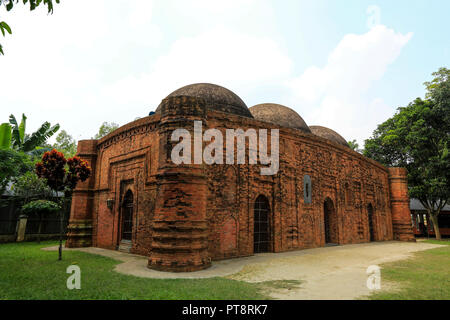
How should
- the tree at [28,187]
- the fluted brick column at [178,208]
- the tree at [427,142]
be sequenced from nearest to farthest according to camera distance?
1. the fluted brick column at [178,208]
2. the tree at [28,187]
3. the tree at [427,142]

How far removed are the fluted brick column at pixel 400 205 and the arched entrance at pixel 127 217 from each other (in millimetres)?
17862

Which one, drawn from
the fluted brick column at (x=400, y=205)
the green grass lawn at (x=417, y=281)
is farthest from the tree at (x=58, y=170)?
the fluted brick column at (x=400, y=205)

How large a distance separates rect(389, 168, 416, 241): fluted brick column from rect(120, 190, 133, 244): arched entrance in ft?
58.6

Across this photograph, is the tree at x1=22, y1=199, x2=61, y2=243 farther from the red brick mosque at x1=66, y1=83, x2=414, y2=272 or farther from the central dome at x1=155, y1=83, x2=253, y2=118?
the central dome at x1=155, y1=83, x2=253, y2=118

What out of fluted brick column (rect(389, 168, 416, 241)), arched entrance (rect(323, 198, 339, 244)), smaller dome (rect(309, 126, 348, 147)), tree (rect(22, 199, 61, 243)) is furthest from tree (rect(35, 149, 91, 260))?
fluted brick column (rect(389, 168, 416, 241))

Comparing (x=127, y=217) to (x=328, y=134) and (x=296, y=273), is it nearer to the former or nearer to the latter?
(x=296, y=273)

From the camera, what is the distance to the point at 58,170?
804 cm

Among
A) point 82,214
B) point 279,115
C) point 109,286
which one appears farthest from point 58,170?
point 279,115

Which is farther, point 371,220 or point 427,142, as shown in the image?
point 427,142

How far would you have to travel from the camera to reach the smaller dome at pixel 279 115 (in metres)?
14.6

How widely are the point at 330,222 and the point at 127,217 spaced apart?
9.94 metres

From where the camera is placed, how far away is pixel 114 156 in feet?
39.7

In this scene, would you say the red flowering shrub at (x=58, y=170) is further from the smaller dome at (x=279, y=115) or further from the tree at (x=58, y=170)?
the smaller dome at (x=279, y=115)

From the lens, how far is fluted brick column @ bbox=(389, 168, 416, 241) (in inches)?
752
